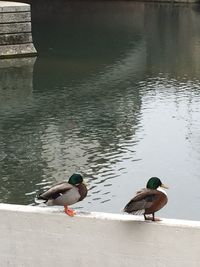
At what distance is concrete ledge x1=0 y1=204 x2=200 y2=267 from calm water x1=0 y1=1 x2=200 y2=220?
124 inches

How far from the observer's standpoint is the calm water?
10.9 meters

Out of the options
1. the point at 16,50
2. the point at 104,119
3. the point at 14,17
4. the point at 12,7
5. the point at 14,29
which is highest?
the point at 12,7

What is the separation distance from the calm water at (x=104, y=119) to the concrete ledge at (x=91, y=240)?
316 cm

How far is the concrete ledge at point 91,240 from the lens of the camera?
6.14 m

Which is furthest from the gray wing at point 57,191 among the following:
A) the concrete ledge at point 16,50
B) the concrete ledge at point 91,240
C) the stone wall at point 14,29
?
the concrete ledge at point 16,50

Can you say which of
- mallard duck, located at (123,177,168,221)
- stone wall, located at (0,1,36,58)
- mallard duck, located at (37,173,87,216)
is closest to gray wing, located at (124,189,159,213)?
mallard duck, located at (123,177,168,221)

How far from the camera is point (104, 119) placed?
1539 centimetres

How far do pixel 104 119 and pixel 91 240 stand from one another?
30.1 feet

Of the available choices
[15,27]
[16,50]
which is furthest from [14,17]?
[16,50]

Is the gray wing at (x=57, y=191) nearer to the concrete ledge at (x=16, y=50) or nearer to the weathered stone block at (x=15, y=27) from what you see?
the weathered stone block at (x=15, y=27)

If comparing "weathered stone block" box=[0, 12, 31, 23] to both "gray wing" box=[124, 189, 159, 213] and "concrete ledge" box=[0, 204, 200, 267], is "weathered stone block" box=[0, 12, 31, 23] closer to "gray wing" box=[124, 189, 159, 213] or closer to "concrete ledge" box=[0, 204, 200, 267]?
"concrete ledge" box=[0, 204, 200, 267]

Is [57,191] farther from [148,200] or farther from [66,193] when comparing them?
[148,200]

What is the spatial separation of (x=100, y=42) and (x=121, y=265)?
921 inches

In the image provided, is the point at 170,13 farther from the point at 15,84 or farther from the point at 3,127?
the point at 3,127
